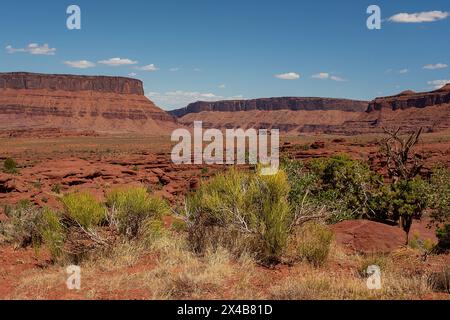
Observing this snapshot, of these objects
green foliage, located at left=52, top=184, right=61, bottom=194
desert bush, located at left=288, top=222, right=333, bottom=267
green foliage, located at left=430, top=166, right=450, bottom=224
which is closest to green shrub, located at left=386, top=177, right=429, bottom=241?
green foliage, located at left=430, top=166, right=450, bottom=224

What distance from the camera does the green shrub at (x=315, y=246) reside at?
7.09 meters

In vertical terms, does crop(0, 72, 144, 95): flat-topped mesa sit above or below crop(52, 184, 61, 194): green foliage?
above

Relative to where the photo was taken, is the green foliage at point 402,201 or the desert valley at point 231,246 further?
the green foliage at point 402,201

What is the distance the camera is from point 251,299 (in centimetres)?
540

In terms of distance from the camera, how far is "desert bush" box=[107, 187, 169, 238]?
7715mm

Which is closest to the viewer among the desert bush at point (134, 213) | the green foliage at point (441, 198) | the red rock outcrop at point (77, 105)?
the desert bush at point (134, 213)

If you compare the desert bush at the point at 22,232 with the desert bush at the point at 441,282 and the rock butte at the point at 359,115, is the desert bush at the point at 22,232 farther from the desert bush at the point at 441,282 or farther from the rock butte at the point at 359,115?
the rock butte at the point at 359,115

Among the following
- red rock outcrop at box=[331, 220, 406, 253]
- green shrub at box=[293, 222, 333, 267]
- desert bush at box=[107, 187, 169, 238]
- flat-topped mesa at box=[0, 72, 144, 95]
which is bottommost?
red rock outcrop at box=[331, 220, 406, 253]

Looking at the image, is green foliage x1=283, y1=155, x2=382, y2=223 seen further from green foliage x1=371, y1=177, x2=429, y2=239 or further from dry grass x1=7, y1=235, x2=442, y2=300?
dry grass x1=7, y1=235, x2=442, y2=300

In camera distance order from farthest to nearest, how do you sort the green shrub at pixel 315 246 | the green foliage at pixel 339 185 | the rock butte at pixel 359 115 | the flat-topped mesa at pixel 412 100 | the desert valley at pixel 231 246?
the flat-topped mesa at pixel 412 100 < the rock butte at pixel 359 115 < the green foliage at pixel 339 185 < the green shrub at pixel 315 246 < the desert valley at pixel 231 246

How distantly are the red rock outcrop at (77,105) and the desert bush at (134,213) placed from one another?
130 metres

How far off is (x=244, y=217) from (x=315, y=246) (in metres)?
1.32

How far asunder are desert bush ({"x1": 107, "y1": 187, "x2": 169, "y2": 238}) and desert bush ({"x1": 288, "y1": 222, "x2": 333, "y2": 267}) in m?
2.57

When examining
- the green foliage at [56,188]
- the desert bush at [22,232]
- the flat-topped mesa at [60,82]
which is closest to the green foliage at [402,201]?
the desert bush at [22,232]
